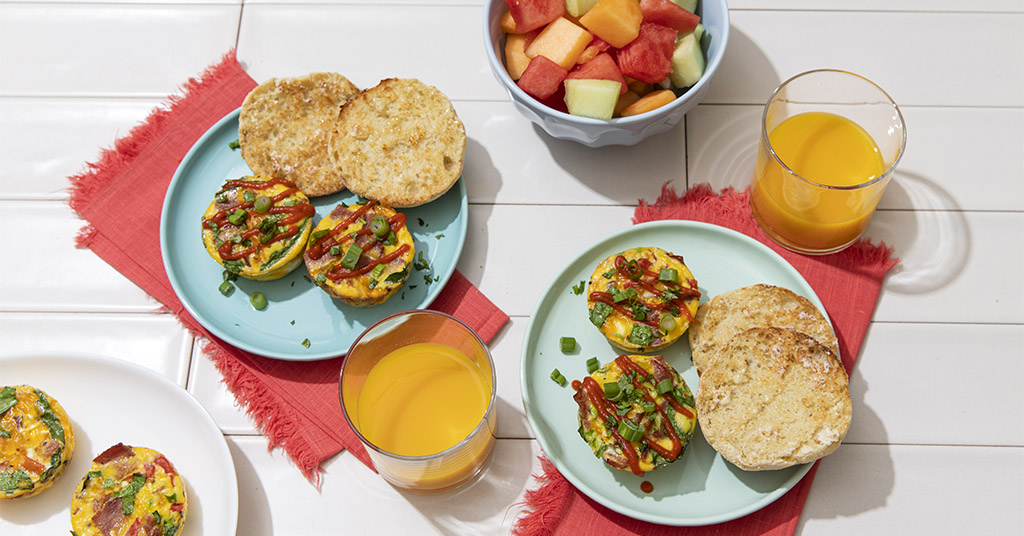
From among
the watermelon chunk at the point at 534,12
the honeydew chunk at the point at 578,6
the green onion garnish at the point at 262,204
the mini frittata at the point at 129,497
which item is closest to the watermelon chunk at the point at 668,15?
the honeydew chunk at the point at 578,6

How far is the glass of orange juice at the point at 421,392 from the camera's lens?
7.30ft

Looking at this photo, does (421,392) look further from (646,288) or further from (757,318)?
(757,318)

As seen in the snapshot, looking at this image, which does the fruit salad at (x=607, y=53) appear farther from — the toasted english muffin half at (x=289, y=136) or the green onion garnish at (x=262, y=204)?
the green onion garnish at (x=262, y=204)

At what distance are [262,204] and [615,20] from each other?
1.22 m

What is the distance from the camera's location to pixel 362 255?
2.40 meters

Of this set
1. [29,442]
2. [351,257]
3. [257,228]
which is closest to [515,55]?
[351,257]

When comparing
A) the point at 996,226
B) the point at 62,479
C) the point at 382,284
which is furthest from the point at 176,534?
the point at 996,226

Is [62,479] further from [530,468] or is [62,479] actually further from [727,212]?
[727,212]

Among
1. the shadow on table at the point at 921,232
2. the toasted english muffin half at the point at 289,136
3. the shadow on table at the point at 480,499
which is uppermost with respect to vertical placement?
the toasted english muffin half at the point at 289,136

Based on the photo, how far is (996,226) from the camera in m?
2.68

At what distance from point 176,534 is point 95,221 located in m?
1.14

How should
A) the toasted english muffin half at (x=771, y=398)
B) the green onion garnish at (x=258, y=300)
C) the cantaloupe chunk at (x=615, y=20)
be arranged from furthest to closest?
the green onion garnish at (x=258, y=300), the cantaloupe chunk at (x=615, y=20), the toasted english muffin half at (x=771, y=398)

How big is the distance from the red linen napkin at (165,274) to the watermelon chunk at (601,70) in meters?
0.76

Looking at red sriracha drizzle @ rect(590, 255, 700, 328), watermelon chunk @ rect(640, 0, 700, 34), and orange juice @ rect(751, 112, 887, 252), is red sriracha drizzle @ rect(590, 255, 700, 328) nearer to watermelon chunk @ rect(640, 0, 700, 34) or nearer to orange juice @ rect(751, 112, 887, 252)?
orange juice @ rect(751, 112, 887, 252)
